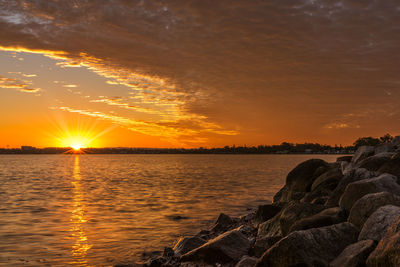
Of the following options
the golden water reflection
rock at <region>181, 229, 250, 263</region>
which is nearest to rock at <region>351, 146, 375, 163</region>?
rock at <region>181, 229, 250, 263</region>

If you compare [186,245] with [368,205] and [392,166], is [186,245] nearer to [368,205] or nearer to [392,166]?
[368,205]

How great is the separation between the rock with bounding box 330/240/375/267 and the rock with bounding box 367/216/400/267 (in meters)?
0.36

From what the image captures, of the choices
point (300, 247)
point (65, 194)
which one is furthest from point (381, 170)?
point (65, 194)

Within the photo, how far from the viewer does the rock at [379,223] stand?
7070 millimetres

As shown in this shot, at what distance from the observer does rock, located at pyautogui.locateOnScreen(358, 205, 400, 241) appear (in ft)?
23.2

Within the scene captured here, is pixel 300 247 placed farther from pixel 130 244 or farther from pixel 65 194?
pixel 65 194

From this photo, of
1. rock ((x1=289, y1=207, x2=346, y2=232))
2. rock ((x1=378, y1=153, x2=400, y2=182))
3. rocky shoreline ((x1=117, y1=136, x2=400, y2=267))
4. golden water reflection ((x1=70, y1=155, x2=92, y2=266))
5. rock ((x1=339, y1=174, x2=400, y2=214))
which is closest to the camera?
rocky shoreline ((x1=117, y1=136, x2=400, y2=267))

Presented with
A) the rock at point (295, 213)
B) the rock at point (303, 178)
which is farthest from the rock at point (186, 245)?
the rock at point (303, 178)

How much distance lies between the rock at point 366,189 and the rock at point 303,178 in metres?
6.25

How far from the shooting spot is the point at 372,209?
27.1 ft

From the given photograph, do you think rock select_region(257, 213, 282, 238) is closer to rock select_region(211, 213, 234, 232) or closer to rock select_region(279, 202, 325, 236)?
rock select_region(279, 202, 325, 236)

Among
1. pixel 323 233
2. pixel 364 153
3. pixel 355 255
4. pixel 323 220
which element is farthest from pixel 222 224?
pixel 364 153

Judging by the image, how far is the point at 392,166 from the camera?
13164mm

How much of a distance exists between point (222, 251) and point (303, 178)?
9006 mm
